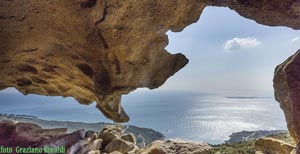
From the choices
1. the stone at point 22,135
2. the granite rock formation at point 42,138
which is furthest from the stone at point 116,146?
the stone at point 22,135

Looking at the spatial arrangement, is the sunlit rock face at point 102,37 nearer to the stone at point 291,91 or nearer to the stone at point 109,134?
the stone at point 291,91

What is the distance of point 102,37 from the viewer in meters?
5.69

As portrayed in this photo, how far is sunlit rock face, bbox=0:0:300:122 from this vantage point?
454 centimetres

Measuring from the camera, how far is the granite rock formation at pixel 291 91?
3601 mm

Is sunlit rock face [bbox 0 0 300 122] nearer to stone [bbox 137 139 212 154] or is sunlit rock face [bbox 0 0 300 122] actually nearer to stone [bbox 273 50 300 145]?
stone [bbox 273 50 300 145]

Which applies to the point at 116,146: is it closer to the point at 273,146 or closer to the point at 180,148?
the point at 180,148

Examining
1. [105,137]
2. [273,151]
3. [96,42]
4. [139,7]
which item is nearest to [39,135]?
[96,42]

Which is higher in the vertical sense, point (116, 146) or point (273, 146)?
point (116, 146)

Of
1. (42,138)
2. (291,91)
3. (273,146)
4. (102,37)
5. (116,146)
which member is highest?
(102,37)

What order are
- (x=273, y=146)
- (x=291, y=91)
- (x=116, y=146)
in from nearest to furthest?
(x=291, y=91) < (x=273, y=146) < (x=116, y=146)

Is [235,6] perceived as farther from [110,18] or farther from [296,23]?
[110,18]

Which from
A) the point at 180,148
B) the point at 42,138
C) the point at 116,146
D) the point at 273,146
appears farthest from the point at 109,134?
the point at 42,138

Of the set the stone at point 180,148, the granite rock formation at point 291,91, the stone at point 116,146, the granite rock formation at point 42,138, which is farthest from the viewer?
the stone at point 116,146

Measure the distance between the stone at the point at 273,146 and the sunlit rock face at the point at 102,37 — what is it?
5.56 metres
